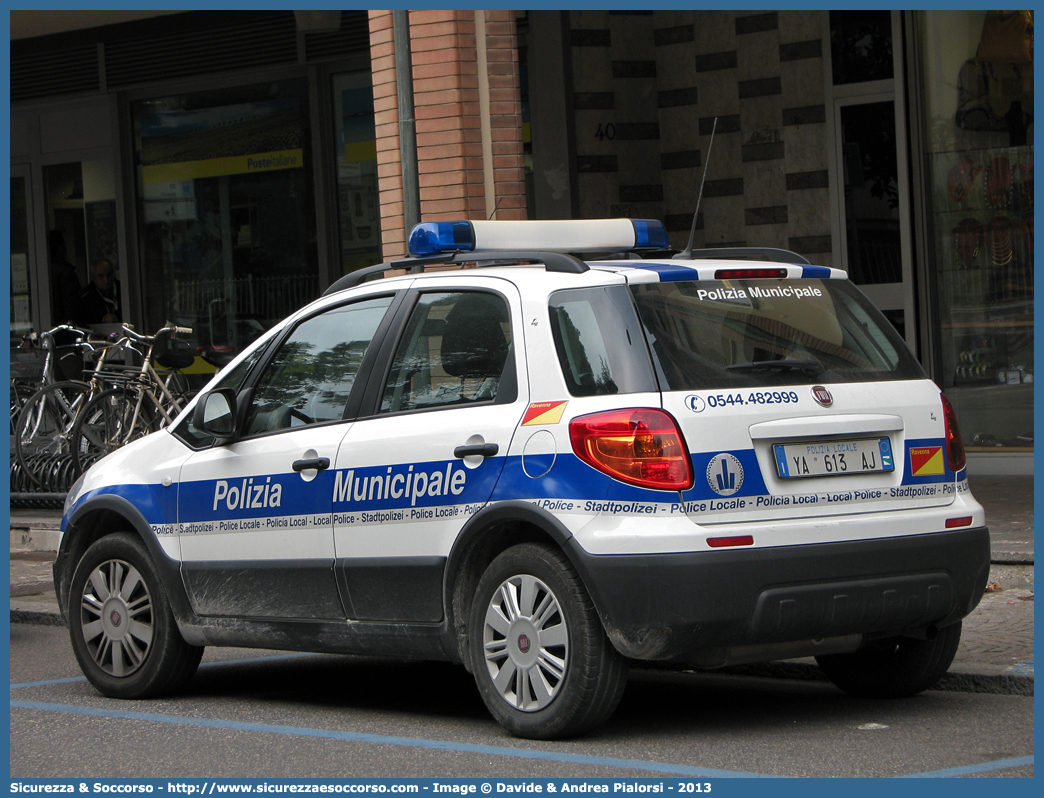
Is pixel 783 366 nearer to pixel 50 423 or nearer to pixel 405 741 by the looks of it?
pixel 405 741

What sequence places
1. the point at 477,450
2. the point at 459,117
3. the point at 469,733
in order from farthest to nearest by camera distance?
the point at 459,117 → the point at 469,733 → the point at 477,450

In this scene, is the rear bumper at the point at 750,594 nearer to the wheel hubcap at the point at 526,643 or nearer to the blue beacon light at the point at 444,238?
the wheel hubcap at the point at 526,643

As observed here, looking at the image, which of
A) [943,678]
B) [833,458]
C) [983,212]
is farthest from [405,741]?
[983,212]

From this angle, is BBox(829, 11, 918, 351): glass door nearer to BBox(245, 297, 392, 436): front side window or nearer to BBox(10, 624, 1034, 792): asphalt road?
BBox(10, 624, 1034, 792): asphalt road

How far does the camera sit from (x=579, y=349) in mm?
5602

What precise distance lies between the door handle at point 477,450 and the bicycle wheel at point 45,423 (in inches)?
318

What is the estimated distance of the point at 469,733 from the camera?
5852 mm

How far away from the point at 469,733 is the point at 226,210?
40.6ft

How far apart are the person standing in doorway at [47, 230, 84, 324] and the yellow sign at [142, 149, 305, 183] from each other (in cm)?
163

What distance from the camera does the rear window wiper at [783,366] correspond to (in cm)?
553

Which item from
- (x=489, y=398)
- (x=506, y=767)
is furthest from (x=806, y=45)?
(x=506, y=767)

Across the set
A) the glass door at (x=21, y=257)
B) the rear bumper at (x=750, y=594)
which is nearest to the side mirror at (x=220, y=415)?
the rear bumper at (x=750, y=594)

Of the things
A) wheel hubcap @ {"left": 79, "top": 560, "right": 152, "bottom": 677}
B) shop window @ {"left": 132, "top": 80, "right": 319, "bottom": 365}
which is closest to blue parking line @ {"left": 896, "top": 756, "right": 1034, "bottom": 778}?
wheel hubcap @ {"left": 79, "top": 560, "right": 152, "bottom": 677}
